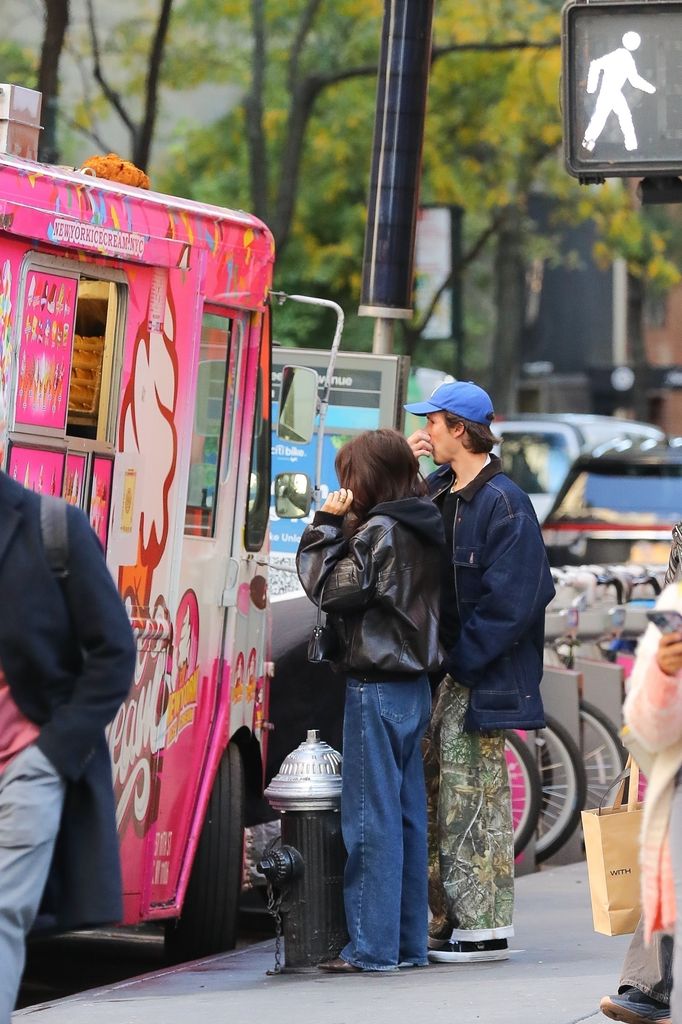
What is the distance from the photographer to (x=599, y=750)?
10344mm

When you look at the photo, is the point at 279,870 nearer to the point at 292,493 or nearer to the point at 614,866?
the point at 614,866

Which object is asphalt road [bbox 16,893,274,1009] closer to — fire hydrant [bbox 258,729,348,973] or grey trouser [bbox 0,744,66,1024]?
fire hydrant [bbox 258,729,348,973]

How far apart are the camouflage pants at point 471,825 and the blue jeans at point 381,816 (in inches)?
8.2

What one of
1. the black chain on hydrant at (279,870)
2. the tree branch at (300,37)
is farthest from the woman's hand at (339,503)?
the tree branch at (300,37)

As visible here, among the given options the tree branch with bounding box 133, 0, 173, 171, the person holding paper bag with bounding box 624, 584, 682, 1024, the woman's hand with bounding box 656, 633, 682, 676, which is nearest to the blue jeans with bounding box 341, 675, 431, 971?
the person holding paper bag with bounding box 624, 584, 682, 1024

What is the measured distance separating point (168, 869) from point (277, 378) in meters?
3.12

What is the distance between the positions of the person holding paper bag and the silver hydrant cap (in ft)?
7.67

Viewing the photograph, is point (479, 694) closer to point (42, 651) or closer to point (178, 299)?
point (178, 299)

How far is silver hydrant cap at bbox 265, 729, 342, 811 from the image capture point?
6.86 metres

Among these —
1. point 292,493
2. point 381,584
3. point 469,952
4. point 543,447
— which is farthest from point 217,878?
point 543,447

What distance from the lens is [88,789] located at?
438 cm

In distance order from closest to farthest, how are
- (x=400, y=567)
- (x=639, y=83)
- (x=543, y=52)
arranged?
(x=639, y=83) < (x=400, y=567) < (x=543, y=52)

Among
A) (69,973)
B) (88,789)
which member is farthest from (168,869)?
(88,789)

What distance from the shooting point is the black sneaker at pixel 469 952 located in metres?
6.98
